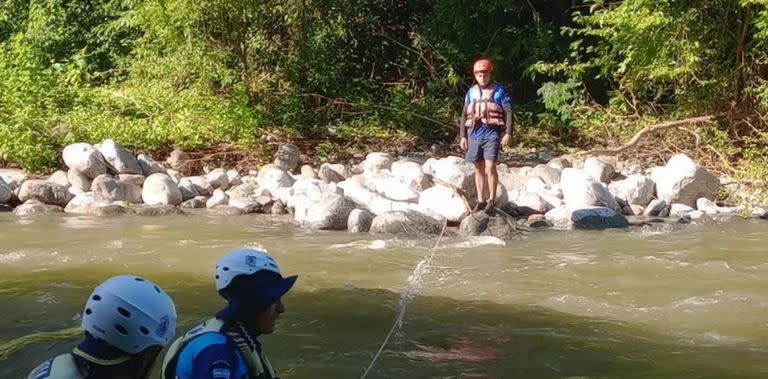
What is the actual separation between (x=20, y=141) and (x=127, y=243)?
4.07 meters

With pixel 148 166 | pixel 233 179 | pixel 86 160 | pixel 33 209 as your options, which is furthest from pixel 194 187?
pixel 33 209

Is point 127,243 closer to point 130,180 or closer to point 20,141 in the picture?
point 130,180

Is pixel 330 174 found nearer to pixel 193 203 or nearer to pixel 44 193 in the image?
pixel 193 203

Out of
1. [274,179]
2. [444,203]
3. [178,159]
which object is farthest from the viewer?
[178,159]

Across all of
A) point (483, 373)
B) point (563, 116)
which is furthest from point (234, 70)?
point (483, 373)

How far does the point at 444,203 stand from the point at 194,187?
3136mm

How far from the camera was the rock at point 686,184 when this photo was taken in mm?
10188

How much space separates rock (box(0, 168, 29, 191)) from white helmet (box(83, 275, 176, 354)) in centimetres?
886

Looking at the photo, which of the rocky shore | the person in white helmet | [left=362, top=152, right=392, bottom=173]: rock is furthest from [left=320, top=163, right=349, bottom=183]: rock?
the person in white helmet

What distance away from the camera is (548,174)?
11.1 metres

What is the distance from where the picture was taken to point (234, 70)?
13.9 m

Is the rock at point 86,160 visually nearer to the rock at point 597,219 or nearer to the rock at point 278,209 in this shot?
the rock at point 278,209

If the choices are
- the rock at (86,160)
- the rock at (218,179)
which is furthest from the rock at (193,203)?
the rock at (86,160)

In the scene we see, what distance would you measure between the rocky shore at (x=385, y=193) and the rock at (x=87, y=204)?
0.04 feet
